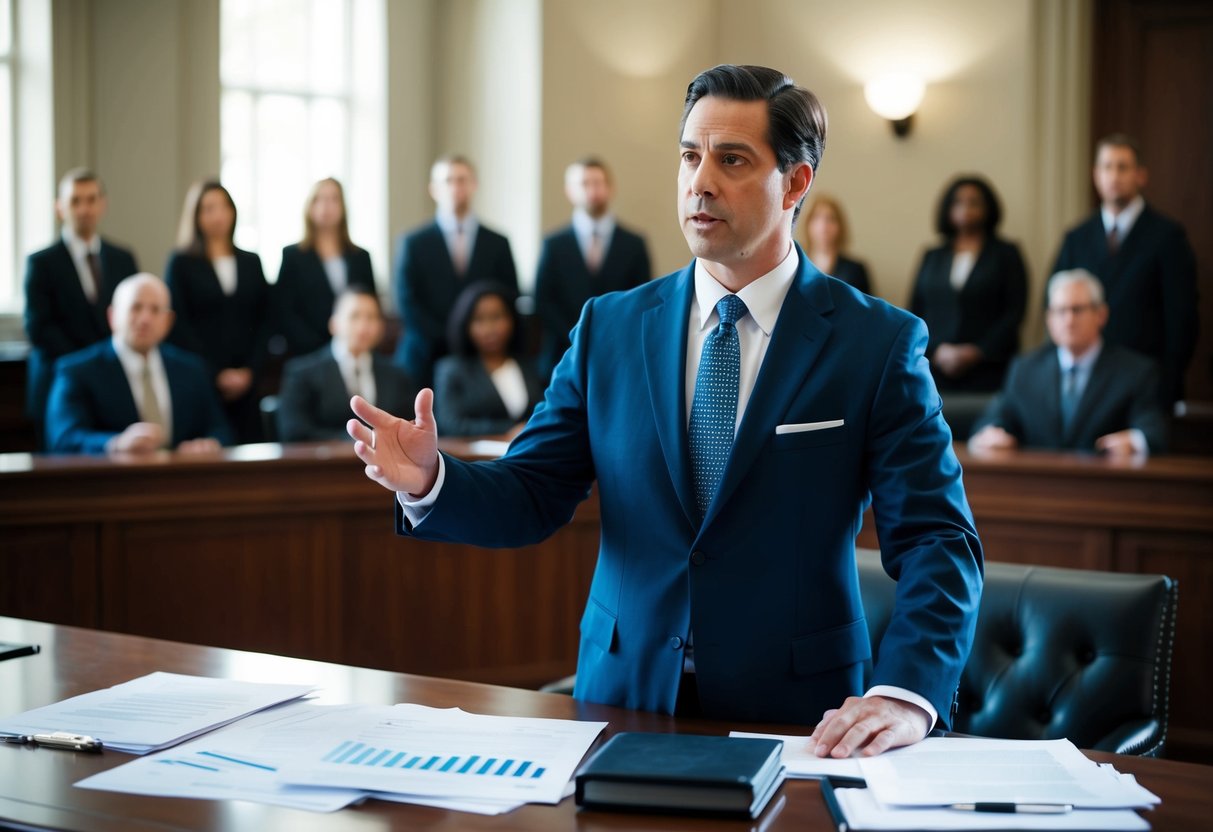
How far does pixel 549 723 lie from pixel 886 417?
2.09ft

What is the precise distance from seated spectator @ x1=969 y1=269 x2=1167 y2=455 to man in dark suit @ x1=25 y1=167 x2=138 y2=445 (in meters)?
3.82

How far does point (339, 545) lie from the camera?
4.19 meters

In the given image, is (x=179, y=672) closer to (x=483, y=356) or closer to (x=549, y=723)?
(x=549, y=723)

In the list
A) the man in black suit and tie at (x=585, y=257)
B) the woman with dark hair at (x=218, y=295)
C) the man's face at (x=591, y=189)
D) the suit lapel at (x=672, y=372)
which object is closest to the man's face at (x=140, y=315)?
the woman with dark hair at (x=218, y=295)

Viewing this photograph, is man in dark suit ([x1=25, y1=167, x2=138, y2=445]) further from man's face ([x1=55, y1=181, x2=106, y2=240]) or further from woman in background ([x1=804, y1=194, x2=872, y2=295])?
woman in background ([x1=804, y1=194, x2=872, y2=295])

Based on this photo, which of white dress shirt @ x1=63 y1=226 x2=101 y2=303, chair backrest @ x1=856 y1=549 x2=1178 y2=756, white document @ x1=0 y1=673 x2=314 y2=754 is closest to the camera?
white document @ x1=0 y1=673 x2=314 y2=754

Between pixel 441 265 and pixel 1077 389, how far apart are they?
3.24m

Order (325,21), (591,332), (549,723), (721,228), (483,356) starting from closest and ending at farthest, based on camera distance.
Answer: (549,723) → (721,228) → (591,332) → (483,356) → (325,21)

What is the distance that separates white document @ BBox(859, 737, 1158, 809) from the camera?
1.48 meters

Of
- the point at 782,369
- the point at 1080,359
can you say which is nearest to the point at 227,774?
the point at 782,369

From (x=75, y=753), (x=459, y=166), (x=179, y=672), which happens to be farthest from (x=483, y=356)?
(x=75, y=753)

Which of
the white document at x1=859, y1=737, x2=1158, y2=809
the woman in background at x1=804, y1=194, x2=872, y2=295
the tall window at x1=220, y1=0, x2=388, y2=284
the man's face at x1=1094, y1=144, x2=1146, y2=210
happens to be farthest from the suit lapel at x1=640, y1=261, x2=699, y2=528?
the tall window at x1=220, y1=0, x2=388, y2=284

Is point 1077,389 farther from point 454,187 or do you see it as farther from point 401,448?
point 401,448

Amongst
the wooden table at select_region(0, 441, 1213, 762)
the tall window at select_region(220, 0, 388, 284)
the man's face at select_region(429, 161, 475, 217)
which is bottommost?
the wooden table at select_region(0, 441, 1213, 762)
